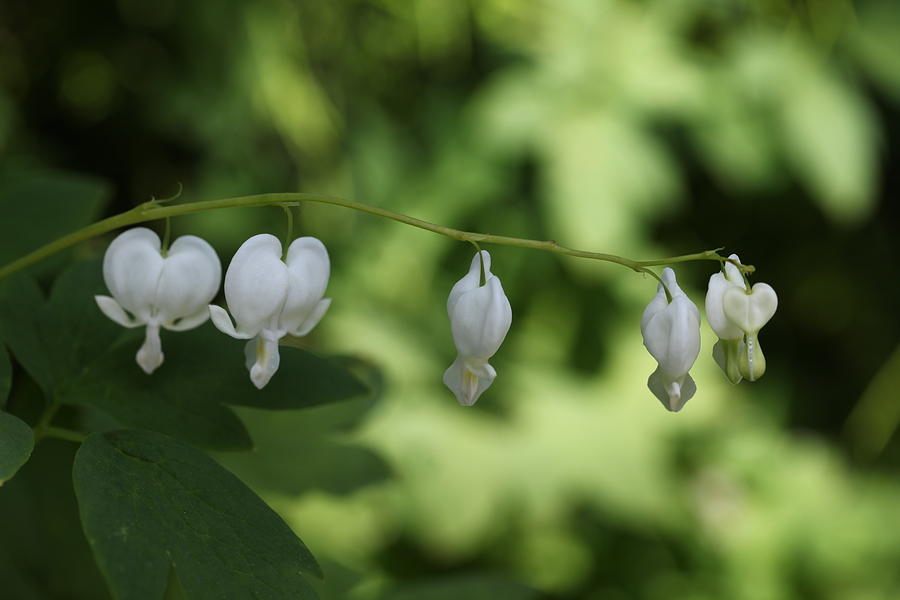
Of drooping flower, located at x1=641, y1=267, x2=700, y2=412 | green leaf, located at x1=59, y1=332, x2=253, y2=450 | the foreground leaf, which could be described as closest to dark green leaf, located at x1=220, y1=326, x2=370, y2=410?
green leaf, located at x1=59, y1=332, x2=253, y2=450

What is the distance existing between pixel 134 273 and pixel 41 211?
0.31 metres

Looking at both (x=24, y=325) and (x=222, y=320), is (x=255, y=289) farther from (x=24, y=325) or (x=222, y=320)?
(x=24, y=325)

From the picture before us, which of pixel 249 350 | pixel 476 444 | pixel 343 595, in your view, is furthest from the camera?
pixel 476 444

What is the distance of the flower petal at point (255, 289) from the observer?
66 cm

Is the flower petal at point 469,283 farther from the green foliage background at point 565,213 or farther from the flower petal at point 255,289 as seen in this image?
the green foliage background at point 565,213

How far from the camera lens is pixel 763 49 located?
224 centimetres

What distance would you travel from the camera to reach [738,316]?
670 mm

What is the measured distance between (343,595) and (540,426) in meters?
1.10

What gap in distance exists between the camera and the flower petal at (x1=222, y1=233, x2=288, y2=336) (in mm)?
659

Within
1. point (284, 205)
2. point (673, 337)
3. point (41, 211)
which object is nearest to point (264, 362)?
point (284, 205)

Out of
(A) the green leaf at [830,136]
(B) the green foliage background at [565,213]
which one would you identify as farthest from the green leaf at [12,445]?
(A) the green leaf at [830,136]

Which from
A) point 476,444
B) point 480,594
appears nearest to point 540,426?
point 476,444

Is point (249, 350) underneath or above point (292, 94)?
underneath

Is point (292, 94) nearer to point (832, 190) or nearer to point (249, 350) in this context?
point (832, 190)
